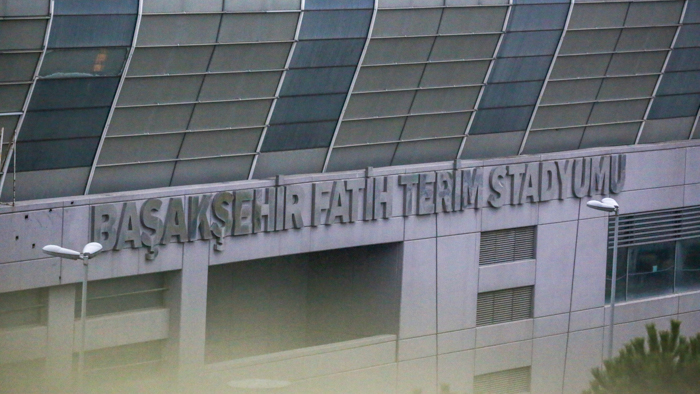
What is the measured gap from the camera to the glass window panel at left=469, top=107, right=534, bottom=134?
40281 millimetres

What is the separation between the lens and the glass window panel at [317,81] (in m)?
35.3

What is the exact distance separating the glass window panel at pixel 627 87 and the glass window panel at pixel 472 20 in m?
5.86

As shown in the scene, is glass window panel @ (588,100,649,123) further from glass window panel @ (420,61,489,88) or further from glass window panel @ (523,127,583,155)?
glass window panel @ (420,61,489,88)

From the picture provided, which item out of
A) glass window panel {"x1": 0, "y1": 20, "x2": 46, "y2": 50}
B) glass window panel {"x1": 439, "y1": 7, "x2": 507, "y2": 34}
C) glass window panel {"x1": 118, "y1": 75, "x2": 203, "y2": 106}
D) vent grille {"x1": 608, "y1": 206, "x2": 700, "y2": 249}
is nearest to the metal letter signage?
vent grille {"x1": 608, "y1": 206, "x2": 700, "y2": 249}

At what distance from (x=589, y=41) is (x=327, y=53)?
10.2 meters

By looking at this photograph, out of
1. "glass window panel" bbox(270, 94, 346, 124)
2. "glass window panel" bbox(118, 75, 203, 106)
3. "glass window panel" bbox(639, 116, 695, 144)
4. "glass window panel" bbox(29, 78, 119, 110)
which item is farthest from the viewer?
"glass window panel" bbox(639, 116, 695, 144)

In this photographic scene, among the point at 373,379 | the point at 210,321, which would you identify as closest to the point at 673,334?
the point at 373,379

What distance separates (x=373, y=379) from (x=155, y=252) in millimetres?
8631

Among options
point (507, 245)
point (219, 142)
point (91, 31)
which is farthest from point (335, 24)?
point (507, 245)

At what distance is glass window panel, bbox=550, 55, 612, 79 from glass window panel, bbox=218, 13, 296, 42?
10.6 m

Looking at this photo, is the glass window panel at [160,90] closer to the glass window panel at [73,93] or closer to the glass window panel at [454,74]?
the glass window panel at [73,93]

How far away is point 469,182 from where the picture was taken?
40.0 meters

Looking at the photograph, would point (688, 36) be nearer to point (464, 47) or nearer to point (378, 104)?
point (464, 47)

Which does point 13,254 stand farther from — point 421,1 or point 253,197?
point 421,1
